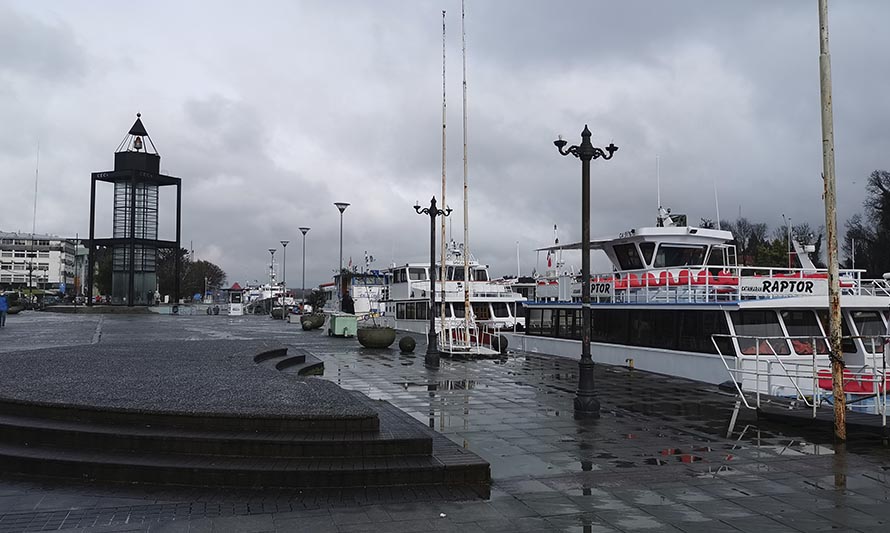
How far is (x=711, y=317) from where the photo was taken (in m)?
16.8

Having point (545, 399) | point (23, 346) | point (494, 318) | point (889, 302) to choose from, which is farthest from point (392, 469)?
point (494, 318)

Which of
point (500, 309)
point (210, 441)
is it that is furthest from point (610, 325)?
point (210, 441)

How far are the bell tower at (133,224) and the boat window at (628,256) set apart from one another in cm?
6878

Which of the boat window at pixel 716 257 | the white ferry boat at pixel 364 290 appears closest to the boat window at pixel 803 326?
the boat window at pixel 716 257

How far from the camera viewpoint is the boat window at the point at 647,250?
22.2m

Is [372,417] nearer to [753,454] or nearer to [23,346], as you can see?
[753,454]

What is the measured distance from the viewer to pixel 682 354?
17875mm

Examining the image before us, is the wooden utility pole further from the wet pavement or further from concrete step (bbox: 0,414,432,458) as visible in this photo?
concrete step (bbox: 0,414,432,458)

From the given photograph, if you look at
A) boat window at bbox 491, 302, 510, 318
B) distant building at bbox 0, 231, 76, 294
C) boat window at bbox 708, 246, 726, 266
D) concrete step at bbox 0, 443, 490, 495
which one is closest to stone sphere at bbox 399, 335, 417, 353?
boat window at bbox 708, 246, 726, 266

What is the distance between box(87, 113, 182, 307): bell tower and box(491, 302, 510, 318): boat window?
56.4 metres

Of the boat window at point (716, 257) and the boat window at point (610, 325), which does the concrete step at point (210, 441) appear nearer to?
the boat window at point (610, 325)

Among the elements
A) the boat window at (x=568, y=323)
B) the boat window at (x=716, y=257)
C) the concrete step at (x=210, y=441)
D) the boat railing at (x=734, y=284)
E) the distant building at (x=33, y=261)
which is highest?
the distant building at (x=33, y=261)

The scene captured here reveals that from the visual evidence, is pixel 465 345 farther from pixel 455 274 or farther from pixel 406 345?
pixel 455 274

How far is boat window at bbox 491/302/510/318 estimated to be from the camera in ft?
120
